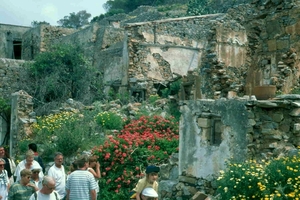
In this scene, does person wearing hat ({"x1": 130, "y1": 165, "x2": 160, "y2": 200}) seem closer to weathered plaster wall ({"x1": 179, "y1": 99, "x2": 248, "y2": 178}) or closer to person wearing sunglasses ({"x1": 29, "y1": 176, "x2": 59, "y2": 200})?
person wearing sunglasses ({"x1": 29, "y1": 176, "x2": 59, "y2": 200})

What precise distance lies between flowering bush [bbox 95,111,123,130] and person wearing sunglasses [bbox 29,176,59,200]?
304 inches

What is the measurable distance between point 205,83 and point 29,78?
900 cm

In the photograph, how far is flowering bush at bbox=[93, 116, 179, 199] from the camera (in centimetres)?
1170

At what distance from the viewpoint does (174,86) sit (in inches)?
794

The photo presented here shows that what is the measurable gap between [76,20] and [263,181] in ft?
223

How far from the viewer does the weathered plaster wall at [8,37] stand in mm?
32469

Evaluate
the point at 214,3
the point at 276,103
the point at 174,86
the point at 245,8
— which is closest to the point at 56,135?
the point at 174,86

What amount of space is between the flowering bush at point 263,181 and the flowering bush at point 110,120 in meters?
7.42

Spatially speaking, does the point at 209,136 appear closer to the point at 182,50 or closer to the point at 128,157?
the point at 128,157

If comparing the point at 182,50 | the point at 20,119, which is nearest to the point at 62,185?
the point at 20,119

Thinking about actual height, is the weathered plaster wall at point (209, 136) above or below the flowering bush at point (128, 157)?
above

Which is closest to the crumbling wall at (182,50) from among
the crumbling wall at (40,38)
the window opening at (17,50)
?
the crumbling wall at (40,38)

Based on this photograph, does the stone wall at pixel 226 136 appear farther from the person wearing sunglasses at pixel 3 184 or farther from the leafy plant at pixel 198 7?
the leafy plant at pixel 198 7

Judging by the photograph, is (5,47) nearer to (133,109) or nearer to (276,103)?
(133,109)
